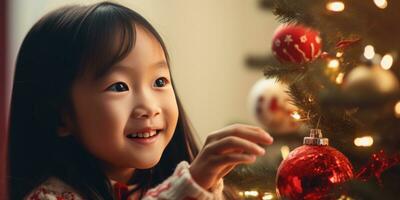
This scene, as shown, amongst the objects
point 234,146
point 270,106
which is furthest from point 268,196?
point 270,106

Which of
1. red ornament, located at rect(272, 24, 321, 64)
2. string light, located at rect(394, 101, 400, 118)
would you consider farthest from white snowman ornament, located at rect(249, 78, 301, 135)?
string light, located at rect(394, 101, 400, 118)

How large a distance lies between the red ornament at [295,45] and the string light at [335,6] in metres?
0.14

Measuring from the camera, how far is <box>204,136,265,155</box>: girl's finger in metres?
0.71

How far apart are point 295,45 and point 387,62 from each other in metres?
0.28

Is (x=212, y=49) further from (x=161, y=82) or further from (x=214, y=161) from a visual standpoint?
(x=214, y=161)

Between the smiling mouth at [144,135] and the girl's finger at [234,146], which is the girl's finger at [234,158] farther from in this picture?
A: the smiling mouth at [144,135]

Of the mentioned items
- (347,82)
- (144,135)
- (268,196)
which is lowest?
(268,196)

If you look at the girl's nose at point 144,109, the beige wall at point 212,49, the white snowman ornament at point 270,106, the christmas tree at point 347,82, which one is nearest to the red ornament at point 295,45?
the christmas tree at point 347,82

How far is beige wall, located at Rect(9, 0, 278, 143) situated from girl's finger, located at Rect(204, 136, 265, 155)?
1.23 meters

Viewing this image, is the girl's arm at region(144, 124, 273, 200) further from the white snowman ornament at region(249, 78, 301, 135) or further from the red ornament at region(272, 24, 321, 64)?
the white snowman ornament at region(249, 78, 301, 135)

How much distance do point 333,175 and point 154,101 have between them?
9.8 inches

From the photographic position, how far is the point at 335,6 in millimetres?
836

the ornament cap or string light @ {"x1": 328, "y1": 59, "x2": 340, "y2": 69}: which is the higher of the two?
string light @ {"x1": 328, "y1": 59, "x2": 340, "y2": 69}

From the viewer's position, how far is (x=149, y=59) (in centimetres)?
87
